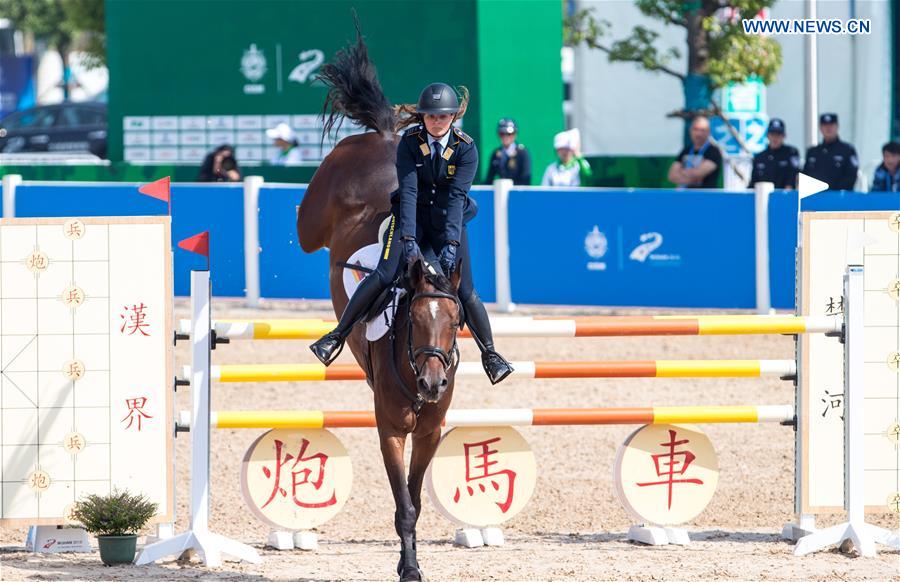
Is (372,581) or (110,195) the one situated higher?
(110,195)

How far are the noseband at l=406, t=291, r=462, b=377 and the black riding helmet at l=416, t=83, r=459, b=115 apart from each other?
2.86ft

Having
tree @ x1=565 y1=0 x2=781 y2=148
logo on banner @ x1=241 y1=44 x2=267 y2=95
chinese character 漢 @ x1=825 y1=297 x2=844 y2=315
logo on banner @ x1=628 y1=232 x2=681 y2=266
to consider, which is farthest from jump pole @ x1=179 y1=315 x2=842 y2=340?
logo on banner @ x1=241 y1=44 x2=267 y2=95

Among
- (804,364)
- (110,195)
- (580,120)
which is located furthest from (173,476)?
(580,120)

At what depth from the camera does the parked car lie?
30.2m

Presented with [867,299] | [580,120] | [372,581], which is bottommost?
[372,581]

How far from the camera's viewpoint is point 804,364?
7723 mm

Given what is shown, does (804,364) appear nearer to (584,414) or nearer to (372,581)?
(584,414)

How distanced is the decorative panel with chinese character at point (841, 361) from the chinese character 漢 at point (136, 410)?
331 centimetres

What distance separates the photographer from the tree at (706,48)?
20.6 metres

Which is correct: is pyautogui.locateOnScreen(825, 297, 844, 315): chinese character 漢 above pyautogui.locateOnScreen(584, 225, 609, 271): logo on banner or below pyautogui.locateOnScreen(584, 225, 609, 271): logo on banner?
below

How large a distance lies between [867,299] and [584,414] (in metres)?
1.55

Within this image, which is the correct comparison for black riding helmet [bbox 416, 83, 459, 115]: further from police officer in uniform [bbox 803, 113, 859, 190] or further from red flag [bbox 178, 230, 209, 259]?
police officer in uniform [bbox 803, 113, 859, 190]

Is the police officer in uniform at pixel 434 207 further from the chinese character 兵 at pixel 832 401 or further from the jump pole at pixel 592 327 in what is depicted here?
the chinese character 兵 at pixel 832 401

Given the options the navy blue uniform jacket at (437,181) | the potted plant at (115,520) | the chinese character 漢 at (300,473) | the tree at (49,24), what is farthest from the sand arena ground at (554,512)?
the tree at (49,24)
